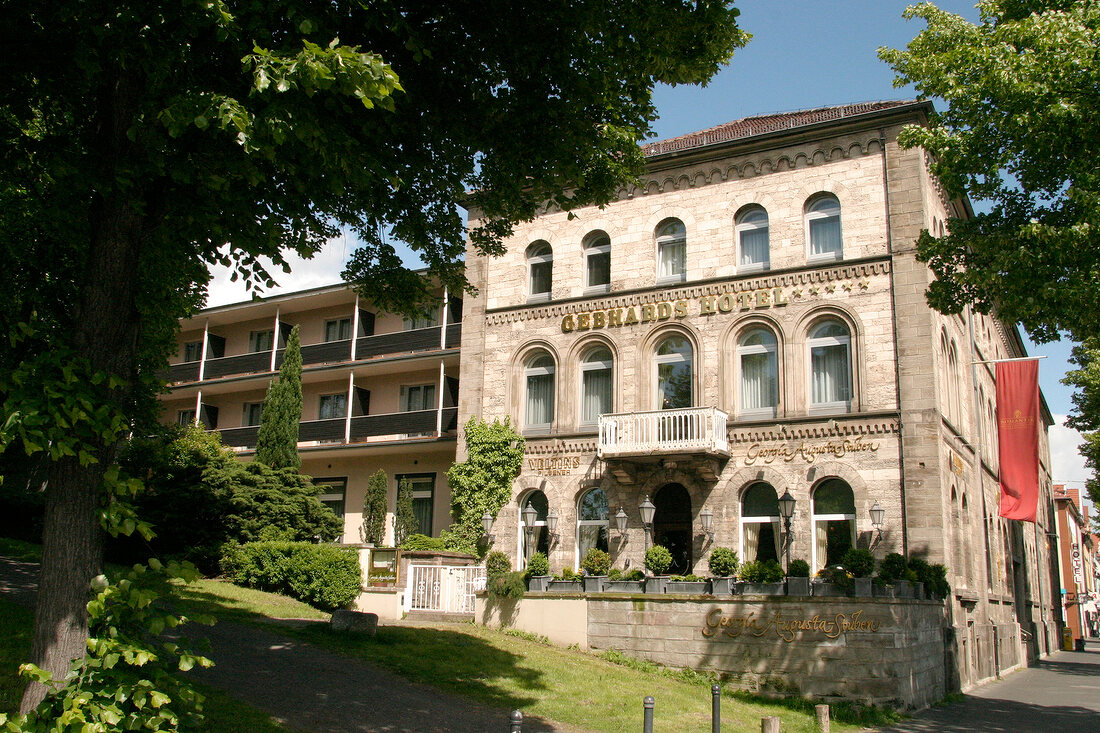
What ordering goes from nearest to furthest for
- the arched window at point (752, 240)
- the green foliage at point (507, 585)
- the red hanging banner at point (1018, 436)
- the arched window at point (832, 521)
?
the arched window at point (832, 521) → the green foliage at point (507, 585) → the arched window at point (752, 240) → the red hanging banner at point (1018, 436)

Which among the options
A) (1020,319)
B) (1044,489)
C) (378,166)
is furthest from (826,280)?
(1044,489)

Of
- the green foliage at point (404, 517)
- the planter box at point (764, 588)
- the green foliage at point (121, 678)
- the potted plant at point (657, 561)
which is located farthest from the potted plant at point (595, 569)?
the green foliage at point (121, 678)

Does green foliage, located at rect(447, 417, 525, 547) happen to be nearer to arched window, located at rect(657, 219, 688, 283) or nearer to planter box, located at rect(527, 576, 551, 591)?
planter box, located at rect(527, 576, 551, 591)

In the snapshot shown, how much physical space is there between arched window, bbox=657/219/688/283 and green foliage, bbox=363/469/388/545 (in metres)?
11.2

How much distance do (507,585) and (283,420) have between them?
9.53 metres

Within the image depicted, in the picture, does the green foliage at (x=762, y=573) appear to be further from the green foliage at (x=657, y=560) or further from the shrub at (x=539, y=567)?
the shrub at (x=539, y=567)

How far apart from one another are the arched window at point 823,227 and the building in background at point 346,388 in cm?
1154

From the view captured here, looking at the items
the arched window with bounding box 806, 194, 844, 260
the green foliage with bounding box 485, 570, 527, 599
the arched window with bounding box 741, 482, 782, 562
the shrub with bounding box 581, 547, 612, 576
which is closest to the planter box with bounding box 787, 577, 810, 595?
the arched window with bounding box 741, 482, 782, 562

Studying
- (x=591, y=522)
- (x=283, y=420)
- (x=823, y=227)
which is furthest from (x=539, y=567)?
(x=823, y=227)

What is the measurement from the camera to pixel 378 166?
9.02 metres

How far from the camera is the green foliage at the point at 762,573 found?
18.5m

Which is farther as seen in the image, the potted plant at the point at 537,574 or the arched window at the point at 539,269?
the arched window at the point at 539,269

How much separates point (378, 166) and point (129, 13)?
254cm

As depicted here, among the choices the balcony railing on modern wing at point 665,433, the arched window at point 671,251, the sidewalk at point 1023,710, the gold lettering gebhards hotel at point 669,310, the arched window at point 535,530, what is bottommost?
the sidewalk at point 1023,710
